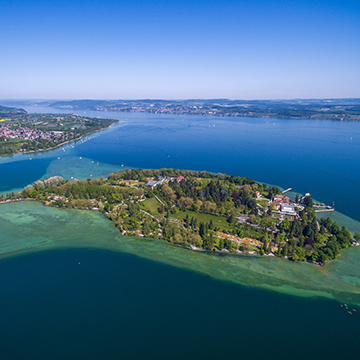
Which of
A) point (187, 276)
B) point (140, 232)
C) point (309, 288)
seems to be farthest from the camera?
point (140, 232)

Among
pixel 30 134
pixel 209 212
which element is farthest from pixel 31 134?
pixel 209 212

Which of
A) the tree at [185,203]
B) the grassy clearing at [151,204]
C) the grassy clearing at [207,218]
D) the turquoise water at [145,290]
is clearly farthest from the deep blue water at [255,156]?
the grassy clearing at [151,204]

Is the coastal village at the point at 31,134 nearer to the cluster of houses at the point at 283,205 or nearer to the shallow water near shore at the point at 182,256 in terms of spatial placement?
the shallow water near shore at the point at 182,256

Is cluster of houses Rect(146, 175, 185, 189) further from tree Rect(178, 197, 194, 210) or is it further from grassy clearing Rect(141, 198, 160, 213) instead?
tree Rect(178, 197, 194, 210)

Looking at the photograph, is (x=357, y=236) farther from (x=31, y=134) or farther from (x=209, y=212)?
(x=31, y=134)

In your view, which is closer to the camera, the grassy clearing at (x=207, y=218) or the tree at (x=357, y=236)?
the tree at (x=357, y=236)

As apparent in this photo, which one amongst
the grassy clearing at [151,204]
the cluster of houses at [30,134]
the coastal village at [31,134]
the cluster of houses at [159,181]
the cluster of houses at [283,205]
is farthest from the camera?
the cluster of houses at [30,134]

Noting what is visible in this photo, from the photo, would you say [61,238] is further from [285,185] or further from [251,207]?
[285,185]

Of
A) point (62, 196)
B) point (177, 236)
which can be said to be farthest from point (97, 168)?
point (177, 236)
